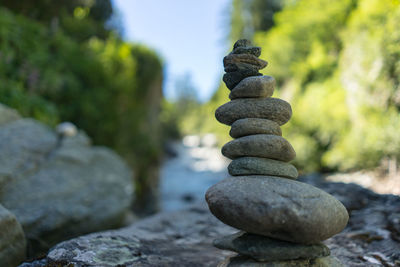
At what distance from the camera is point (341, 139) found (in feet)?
41.6

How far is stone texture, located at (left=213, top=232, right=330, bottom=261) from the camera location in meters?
2.67

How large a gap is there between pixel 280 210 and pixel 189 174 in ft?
66.9

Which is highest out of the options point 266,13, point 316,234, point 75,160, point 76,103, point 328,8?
point 266,13

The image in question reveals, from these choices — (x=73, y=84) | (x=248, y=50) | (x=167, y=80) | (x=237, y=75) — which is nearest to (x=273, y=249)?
(x=237, y=75)

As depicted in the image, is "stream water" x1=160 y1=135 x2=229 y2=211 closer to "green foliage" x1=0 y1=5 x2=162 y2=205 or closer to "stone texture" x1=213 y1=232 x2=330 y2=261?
"green foliage" x1=0 y1=5 x2=162 y2=205

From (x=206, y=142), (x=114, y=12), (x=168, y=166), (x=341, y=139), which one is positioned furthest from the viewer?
(x=206, y=142)

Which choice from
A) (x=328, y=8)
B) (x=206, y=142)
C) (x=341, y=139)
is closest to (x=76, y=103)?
(x=341, y=139)

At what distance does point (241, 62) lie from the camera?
341cm

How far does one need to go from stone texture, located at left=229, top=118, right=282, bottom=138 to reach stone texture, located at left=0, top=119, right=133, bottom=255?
12.6ft

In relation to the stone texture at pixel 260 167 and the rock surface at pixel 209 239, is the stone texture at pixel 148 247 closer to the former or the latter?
the rock surface at pixel 209 239

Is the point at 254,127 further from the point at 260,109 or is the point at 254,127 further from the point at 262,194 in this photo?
the point at 262,194

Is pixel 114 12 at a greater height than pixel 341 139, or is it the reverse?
pixel 114 12

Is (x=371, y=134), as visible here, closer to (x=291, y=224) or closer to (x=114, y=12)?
(x=291, y=224)

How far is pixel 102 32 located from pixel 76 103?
7.41 metres
